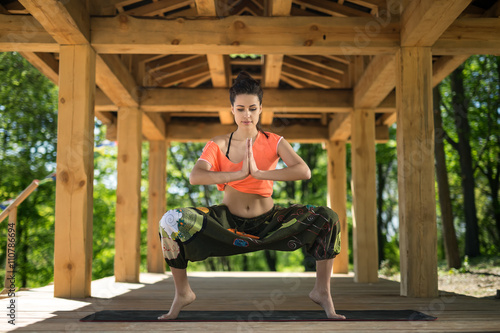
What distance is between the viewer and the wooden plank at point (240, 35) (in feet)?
14.9

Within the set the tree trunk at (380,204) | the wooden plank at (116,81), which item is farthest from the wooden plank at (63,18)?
the tree trunk at (380,204)

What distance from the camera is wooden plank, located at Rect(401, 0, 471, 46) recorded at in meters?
3.75

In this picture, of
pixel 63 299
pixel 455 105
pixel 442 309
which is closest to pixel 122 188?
pixel 63 299

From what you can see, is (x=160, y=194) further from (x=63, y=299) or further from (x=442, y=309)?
(x=442, y=309)

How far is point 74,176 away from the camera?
4.37 m

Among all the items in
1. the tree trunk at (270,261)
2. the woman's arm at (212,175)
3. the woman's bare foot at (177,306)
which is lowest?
the tree trunk at (270,261)

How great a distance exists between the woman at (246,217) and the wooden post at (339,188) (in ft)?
17.9

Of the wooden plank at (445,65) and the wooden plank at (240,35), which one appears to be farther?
the wooden plank at (445,65)

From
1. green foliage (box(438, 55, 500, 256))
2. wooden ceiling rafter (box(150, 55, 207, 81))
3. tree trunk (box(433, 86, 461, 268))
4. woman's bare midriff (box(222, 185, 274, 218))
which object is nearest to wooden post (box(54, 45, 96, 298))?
woman's bare midriff (box(222, 185, 274, 218))

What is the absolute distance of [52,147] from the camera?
52.4ft

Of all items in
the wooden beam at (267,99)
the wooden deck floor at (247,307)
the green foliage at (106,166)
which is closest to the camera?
the wooden deck floor at (247,307)

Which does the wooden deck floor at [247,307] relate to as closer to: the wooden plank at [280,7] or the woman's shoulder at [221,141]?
the woman's shoulder at [221,141]

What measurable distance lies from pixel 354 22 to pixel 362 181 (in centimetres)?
253

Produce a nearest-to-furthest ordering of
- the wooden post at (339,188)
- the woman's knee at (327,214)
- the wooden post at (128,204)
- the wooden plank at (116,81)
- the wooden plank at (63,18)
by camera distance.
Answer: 1. the woman's knee at (327,214)
2. the wooden plank at (63,18)
3. the wooden plank at (116,81)
4. the wooden post at (128,204)
5. the wooden post at (339,188)
